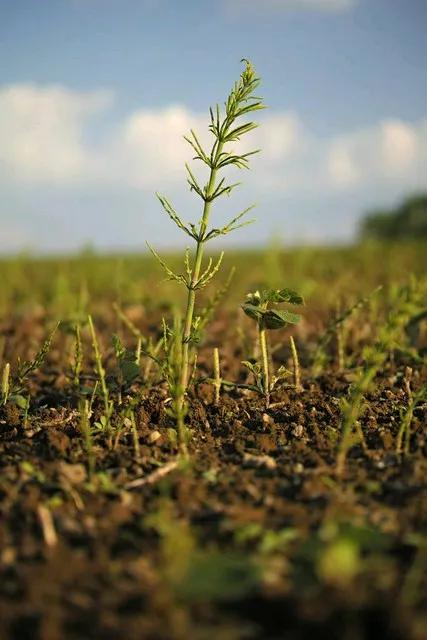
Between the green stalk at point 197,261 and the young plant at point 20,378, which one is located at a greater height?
the green stalk at point 197,261

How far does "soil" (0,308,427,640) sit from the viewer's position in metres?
1.27

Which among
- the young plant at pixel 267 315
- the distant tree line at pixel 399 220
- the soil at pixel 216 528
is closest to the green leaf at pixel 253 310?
the young plant at pixel 267 315

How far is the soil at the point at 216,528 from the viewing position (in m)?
1.27

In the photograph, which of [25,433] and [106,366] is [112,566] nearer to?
[25,433]

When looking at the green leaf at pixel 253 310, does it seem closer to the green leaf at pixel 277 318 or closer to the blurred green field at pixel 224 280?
the green leaf at pixel 277 318

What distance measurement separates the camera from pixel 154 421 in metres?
2.35

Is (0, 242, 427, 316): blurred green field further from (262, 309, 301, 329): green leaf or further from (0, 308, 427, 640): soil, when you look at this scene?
(0, 308, 427, 640): soil

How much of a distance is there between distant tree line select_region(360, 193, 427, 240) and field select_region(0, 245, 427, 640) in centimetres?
3230

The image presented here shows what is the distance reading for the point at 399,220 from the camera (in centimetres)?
3725

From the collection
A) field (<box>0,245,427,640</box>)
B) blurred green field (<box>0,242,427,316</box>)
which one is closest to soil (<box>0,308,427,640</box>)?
field (<box>0,245,427,640</box>)

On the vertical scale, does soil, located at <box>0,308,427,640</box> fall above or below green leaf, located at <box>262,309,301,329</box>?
below

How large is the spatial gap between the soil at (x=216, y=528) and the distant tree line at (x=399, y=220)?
3260 centimetres

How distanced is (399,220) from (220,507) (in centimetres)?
3758

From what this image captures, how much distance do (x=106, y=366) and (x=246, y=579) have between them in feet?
6.81
